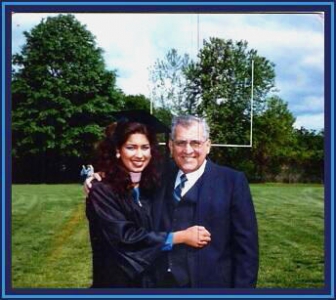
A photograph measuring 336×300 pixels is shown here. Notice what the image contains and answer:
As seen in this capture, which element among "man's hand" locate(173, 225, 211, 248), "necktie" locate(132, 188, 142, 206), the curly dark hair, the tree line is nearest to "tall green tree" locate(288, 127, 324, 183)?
the tree line

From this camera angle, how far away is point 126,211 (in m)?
5.81

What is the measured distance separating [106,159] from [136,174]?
0.22 m

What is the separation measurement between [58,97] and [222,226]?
53.6 inches

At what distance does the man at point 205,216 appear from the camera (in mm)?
5816

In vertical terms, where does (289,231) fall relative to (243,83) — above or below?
below

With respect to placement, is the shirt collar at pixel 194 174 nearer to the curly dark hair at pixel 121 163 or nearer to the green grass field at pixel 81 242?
the curly dark hair at pixel 121 163

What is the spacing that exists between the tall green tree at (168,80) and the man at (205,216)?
11 centimetres

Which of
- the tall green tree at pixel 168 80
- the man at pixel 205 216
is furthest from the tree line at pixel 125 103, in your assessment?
the man at pixel 205 216

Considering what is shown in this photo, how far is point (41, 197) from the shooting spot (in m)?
5.96

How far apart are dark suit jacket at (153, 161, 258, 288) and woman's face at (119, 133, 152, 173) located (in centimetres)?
18

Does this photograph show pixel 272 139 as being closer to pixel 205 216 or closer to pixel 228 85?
pixel 228 85
